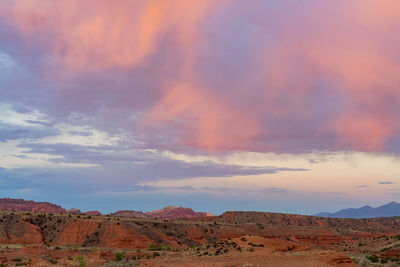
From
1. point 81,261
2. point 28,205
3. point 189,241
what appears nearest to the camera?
point 81,261

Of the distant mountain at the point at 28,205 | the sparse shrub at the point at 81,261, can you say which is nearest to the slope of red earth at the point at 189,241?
the sparse shrub at the point at 81,261

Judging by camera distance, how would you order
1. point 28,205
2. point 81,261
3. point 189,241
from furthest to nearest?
1. point 28,205
2. point 189,241
3. point 81,261

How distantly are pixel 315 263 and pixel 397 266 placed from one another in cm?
1392

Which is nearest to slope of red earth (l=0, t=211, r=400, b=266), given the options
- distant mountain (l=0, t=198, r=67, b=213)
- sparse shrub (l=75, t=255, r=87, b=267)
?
sparse shrub (l=75, t=255, r=87, b=267)

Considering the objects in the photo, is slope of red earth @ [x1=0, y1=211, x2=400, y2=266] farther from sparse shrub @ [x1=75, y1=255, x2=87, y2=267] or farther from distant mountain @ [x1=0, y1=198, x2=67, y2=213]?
distant mountain @ [x1=0, y1=198, x2=67, y2=213]

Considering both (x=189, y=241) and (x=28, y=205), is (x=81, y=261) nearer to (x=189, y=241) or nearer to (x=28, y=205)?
(x=189, y=241)

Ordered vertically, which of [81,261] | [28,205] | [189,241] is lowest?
[81,261]

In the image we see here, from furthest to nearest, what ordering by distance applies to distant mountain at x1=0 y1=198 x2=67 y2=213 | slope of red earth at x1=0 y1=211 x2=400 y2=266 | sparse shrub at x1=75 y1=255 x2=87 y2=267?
distant mountain at x1=0 y1=198 x2=67 y2=213 < sparse shrub at x1=75 y1=255 x2=87 y2=267 < slope of red earth at x1=0 y1=211 x2=400 y2=266

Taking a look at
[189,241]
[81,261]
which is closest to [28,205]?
[189,241]

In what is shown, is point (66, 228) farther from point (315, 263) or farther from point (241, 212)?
point (241, 212)

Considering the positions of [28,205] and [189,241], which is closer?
[189,241]

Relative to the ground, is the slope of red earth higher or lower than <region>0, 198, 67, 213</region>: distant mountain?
lower

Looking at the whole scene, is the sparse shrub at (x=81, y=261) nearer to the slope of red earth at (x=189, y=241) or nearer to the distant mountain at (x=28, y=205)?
the slope of red earth at (x=189, y=241)

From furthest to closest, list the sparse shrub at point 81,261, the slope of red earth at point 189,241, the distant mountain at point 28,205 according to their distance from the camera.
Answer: the distant mountain at point 28,205 < the sparse shrub at point 81,261 < the slope of red earth at point 189,241
